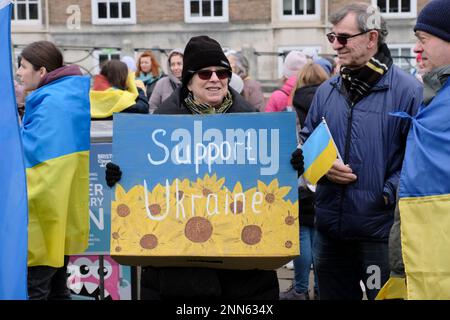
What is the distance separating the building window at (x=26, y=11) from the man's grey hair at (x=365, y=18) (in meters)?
23.9

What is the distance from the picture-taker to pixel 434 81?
3.72 metres

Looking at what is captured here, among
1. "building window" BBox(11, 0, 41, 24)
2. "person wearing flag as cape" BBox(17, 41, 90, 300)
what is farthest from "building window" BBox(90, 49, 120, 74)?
"person wearing flag as cape" BBox(17, 41, 90, 300)

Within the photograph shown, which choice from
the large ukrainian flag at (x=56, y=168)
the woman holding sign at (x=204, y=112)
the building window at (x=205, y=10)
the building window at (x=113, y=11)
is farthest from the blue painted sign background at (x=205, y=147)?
the building window at (x=113, y=11)

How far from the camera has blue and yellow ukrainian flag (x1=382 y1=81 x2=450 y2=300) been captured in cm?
349

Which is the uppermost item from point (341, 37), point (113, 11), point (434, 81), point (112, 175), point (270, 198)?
point (113, 11)

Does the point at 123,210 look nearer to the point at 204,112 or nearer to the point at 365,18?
the point at 204,112

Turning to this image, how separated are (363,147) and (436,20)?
94 centimetres

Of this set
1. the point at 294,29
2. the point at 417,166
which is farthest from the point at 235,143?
the point at 294,29

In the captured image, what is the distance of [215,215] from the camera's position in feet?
12.8

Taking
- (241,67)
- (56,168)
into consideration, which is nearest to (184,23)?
(241,67)

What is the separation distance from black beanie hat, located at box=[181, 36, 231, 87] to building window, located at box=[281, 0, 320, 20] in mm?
22764

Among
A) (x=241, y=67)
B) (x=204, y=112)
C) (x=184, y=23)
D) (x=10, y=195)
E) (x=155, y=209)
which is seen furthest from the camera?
(x=184, y=23)

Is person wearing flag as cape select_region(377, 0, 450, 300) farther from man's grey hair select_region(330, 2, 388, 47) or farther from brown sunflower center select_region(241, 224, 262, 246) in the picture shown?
man's grey hair select_region(330, 2, 388, 47)

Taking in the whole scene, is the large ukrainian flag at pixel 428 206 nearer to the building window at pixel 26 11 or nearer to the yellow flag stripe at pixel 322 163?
the yellow flag stripe at pixel 322 163
